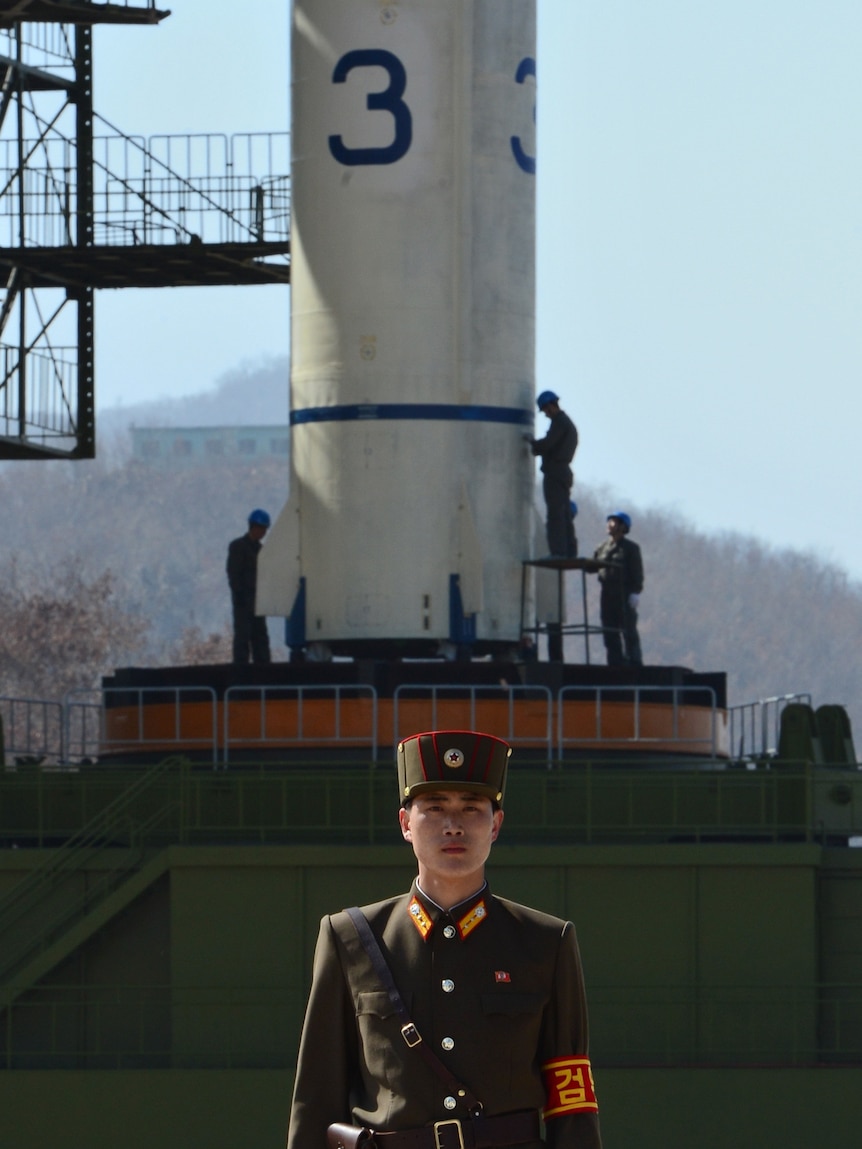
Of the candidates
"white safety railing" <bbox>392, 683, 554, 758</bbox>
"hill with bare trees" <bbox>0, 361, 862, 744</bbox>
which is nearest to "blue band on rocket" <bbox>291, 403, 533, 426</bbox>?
"white safety railing" <bbox>392, 683, 554, 758</bbox>

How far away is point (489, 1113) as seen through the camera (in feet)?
23.6

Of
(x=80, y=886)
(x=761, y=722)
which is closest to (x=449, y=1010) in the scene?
(x=80, y=886)

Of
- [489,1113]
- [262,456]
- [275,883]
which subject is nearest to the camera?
[489,1113]

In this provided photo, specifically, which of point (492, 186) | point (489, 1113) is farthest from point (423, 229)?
point (489, 1113)

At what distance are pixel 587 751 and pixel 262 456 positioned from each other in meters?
164

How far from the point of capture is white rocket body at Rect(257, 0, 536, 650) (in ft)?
81.9

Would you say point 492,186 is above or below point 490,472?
above

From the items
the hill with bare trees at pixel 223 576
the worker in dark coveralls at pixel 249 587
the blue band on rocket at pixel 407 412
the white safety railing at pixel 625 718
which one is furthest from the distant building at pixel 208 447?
the white safety railing at pixel 625 718

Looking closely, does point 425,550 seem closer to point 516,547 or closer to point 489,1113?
point 516,547

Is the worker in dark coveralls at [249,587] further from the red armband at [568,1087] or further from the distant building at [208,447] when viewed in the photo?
the distant building at [208,447]

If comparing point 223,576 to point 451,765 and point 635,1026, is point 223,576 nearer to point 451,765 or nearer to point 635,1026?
point 635,1026

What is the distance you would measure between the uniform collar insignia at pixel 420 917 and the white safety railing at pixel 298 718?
1704cm

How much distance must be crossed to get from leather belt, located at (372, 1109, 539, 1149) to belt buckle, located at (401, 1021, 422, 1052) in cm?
25

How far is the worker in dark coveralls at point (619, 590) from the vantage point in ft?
87.5
